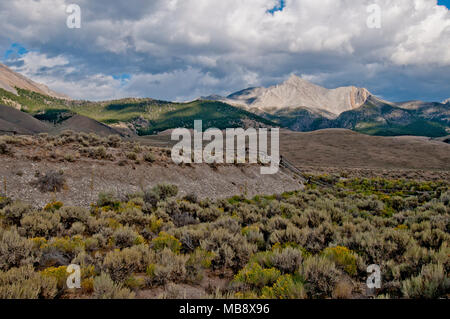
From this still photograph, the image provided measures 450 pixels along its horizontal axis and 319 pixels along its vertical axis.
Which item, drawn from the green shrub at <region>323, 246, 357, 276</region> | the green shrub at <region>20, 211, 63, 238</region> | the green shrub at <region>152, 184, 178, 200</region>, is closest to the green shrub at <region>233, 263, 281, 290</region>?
the green shrub at <region>323, 246, 357, 276</region>

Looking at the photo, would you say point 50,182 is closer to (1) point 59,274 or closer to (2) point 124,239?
(2) point 124,239

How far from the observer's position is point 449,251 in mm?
6195

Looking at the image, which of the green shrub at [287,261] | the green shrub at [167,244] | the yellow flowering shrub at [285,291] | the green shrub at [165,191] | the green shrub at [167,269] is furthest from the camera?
the green shrub at [165,191]

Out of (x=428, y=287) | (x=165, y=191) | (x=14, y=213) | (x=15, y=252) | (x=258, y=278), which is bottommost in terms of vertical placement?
(x=258, y=278)

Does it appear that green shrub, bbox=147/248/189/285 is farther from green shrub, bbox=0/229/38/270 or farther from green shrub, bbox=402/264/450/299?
green shrub, bbox=402/264/450/299

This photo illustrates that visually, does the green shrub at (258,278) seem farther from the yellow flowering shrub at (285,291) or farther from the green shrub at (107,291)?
the green shrub at (107,291)

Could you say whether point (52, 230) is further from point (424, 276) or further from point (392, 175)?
point (392, 175)

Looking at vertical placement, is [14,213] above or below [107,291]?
above

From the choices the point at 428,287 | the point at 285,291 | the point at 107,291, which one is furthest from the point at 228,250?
the point at 428,287

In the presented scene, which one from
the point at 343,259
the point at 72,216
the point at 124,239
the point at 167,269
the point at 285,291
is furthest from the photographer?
the point at 72,216

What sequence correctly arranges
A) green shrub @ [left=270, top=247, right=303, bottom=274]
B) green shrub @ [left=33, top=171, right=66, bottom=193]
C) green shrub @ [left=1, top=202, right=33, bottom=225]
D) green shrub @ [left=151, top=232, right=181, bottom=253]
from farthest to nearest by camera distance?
1. green shrub @ [left=33, top=171, right=66, bottom=193]
2. green shrub @ [left=1, top=202, right=33, bottom=225]
3. green shrub @ [left=151, top=232, right=181, bottom=253]
4. green shrub @ [left=270, top=247, right=303, bottom=274]

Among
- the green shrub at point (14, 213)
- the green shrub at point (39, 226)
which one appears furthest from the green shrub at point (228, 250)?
the green shrub at point (14, 213)

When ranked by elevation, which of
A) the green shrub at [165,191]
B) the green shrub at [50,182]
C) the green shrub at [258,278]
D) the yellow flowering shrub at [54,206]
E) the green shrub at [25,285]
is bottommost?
the green shrub at [258,278]
